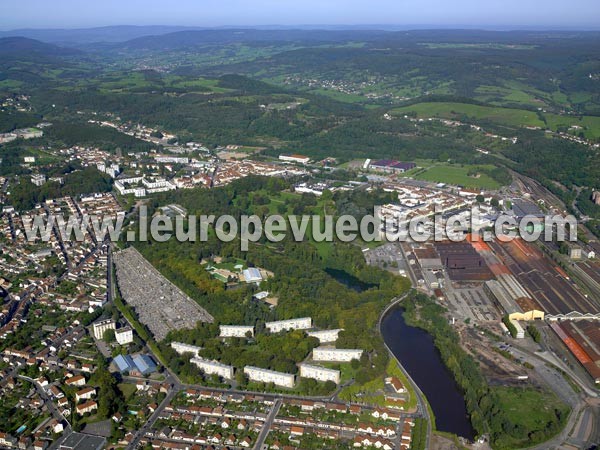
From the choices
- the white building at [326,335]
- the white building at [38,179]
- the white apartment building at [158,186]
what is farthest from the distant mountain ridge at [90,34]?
the white building at [326,335]

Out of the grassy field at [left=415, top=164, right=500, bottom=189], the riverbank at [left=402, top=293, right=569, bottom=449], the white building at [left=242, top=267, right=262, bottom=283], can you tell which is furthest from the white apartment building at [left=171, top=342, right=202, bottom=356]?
the grassy field at [left=415, top=164, right=500, bottom=189]

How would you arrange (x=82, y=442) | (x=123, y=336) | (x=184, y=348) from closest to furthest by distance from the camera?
(x=82, y=442) → (x=184, y=348) → (x=123, y=336)

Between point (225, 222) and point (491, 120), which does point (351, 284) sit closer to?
point (225, 222)

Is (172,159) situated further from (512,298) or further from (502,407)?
(502,407)

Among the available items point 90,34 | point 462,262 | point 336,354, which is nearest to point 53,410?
point 336,354

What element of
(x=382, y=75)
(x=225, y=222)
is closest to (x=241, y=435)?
(x=225, y=222)

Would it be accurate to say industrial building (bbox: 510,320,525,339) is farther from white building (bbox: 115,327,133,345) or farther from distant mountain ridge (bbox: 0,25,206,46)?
distant mountain ridge (bbox: 0,25,206,46)
